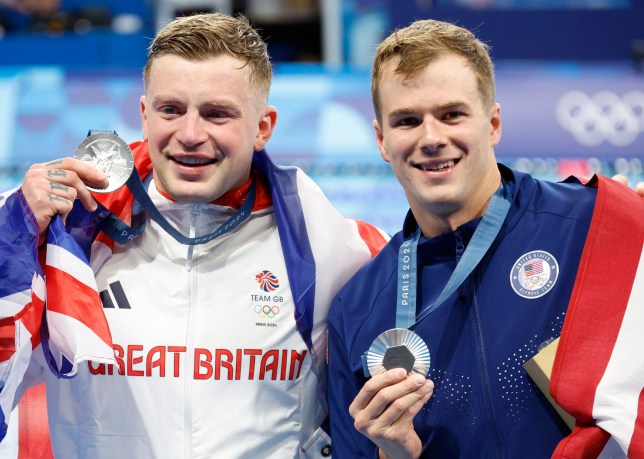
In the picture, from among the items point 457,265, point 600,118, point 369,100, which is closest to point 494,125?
point 457,265

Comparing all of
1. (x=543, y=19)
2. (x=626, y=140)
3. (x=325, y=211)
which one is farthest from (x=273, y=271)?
(x=543, y=19)

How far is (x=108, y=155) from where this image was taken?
263 cm

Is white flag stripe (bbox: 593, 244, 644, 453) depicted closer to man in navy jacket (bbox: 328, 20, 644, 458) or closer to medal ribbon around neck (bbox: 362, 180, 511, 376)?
man in navy jacket (bbox: 328, 20, 644, 458)

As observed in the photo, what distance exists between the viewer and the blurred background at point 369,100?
579 centimetres

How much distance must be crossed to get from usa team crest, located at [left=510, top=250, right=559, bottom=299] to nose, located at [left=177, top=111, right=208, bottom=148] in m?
0.87

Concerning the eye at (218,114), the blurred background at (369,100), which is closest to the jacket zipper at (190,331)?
the eye at (218,114)

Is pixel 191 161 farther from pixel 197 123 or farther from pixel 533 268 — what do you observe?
pixel 533 268

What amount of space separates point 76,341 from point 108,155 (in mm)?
518

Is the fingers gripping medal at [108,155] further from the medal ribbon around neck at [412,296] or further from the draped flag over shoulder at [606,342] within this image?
the draped flag over shoulder at [606,342]

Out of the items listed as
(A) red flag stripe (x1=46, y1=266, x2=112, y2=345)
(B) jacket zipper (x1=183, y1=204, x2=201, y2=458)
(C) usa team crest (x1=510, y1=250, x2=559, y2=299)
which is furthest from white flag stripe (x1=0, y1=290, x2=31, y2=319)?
(C) usa team crest (x1=510, y1=250, x2=559, y2=299)

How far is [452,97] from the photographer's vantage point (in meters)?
2.44

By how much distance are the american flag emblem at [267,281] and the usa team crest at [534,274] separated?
0.67m

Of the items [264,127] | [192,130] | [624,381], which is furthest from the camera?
[264,127]

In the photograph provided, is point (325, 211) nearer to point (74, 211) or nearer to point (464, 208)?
point (464, 208)
